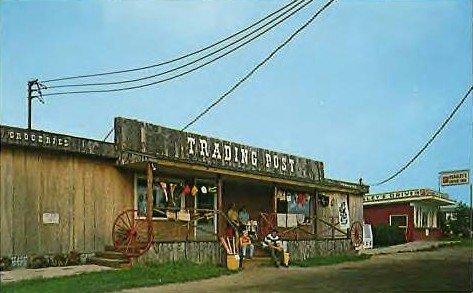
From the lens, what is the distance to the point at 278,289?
1200 cm

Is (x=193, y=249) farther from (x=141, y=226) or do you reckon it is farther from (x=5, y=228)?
(x=5, y=228)

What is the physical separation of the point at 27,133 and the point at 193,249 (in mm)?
5079

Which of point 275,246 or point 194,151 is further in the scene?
point 194,151

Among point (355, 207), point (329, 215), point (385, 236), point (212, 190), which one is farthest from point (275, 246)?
point (385, 236)

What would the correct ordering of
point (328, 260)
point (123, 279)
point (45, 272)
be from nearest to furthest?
point (123, 279) → point (45, 272) → point (328, 260)

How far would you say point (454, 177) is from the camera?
15422 millimetres

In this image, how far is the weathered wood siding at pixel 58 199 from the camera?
44.3ft

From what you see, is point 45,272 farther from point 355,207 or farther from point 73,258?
point 355,207

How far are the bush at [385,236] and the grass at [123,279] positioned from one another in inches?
760

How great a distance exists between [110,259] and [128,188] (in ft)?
7.23

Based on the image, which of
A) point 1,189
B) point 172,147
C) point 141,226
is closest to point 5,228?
point 1,189

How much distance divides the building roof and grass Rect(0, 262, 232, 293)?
21.8m

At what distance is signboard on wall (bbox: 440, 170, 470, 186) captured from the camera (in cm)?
1480

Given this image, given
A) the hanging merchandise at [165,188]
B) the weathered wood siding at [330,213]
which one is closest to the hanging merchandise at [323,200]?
the weathered wood siding at [330,213]
